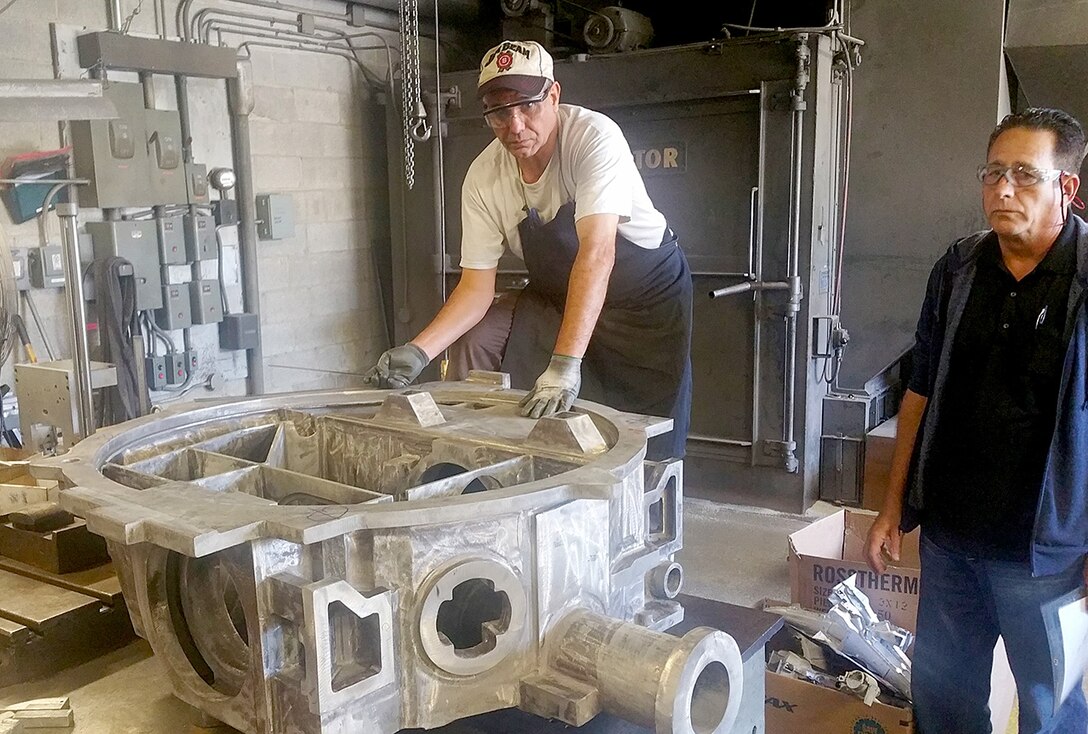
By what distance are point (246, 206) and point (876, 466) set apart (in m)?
2.47

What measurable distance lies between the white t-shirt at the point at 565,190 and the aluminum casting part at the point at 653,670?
41.1 inches

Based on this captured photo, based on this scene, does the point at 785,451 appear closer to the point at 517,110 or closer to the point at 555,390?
the point at 517,110

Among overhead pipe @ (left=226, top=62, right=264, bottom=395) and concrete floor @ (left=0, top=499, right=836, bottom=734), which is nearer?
concrete floor @ (left=0, top=499, right=836, bottom=734)

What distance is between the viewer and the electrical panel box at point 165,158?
10.5ft

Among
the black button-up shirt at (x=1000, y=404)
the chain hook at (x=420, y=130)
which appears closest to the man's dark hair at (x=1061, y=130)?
the black button-up shirt at (x=1000, y=404)

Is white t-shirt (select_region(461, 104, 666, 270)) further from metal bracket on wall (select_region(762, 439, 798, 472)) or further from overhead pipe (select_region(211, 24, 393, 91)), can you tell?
overhead pipe (select_region(211, 24, 393, 91))

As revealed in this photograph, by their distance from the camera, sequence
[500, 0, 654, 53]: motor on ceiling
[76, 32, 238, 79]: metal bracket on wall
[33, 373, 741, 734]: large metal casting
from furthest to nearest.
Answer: [500, 0, 654, 53]: motor on ceiling → [76, 32, 238, 79]: metal bracket on wall → [33, 373, 741, 734]: large metal casting

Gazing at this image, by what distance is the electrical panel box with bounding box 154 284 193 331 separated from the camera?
11.0ft

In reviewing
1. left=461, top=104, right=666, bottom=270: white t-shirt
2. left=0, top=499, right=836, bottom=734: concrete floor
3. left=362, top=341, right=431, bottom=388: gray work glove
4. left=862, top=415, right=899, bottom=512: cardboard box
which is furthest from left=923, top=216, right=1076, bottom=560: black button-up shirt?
left=862, top=415, right=899, bottom=512: cardboard box

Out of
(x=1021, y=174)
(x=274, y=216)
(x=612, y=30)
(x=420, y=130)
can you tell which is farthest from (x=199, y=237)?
(x=1021, y=174)

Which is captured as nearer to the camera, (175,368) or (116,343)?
(116,343)

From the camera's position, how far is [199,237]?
341 centimetres

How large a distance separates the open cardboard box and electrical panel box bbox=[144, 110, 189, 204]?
2322 millimetres

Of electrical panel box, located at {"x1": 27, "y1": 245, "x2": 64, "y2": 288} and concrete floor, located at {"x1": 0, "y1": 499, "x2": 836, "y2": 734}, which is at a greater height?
electrical panel box, located at {"x1": 27, "y1": 245, "x2": 64, "y2": 288}
